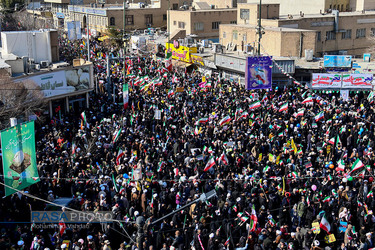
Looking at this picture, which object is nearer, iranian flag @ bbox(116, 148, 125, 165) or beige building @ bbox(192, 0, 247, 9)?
iranian flag @ bbox(116, 148, 125, 165)

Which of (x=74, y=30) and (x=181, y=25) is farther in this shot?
(x=181, y=25)

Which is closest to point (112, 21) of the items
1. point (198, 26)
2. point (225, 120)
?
point (198, 26)

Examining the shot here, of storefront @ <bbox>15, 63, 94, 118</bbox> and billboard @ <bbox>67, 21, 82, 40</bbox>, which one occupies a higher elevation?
billboard @ <bbox>67, 21, 82, 40</bbox>

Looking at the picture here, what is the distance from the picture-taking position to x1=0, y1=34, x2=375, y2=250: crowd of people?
1245 centimetres

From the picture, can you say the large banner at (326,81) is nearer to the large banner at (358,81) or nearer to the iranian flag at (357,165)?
the large banner at (358,81)

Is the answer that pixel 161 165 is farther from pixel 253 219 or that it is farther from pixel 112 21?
pixel 112 21

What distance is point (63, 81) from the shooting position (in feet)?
86.8

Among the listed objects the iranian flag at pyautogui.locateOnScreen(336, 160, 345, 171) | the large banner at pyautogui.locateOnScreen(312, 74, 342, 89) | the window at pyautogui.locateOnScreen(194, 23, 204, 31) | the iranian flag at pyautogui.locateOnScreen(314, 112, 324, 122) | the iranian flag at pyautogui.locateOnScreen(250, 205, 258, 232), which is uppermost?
the window at pyautogui.locateOnScreen(194, 23, 204, 31)

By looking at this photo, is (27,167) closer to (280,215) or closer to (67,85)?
(280,215)

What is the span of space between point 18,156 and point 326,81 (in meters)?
17.9

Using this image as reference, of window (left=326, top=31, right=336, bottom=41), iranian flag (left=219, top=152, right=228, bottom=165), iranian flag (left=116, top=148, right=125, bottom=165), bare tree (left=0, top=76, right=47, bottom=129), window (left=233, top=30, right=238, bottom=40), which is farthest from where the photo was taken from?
window (left=326, top=31, right=336, bottom=41)

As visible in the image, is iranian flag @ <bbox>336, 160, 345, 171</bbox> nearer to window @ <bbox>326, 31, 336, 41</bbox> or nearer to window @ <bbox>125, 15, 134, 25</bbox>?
window @ <bbox>326, 31, 336, 41</bbox>

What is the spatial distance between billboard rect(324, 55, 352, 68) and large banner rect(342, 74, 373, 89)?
Answer: 3.20 metres

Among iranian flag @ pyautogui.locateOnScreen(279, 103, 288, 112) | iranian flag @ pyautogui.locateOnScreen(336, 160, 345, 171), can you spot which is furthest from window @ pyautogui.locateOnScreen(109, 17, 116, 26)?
iranian flag @ pyautogui.locateOnScreen(336, 160, 345, 171)
